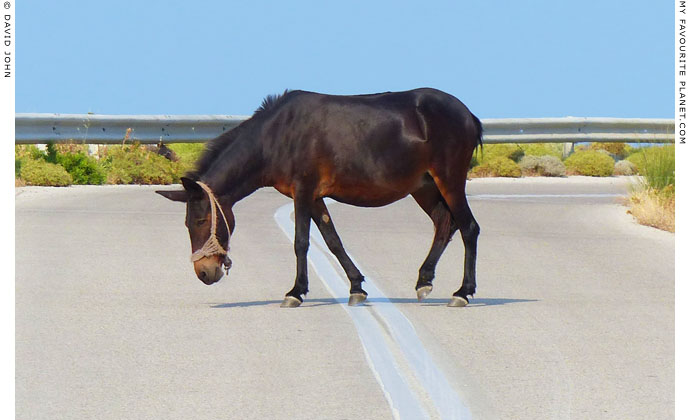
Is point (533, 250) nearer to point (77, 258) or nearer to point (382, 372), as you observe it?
point (77, 258)

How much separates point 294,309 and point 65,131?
18162 mm

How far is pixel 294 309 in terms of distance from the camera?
10133 millimetres

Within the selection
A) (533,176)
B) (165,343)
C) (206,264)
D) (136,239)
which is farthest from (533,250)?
(533,176)

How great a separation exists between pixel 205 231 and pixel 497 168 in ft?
77.0

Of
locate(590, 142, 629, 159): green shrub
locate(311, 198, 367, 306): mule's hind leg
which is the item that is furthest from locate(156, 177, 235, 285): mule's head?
locate(590, 142, 629, 159): green shrub

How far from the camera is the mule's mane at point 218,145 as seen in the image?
410 inches

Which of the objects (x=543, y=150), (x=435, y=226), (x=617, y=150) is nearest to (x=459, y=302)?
(x=435, y=226)

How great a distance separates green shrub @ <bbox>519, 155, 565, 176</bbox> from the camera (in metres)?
34.2

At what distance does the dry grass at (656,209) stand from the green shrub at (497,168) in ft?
39.6

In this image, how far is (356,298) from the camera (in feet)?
34.1

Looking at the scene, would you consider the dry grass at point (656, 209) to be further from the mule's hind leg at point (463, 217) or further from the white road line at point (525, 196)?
the mule's hind leg at point (463, 217)

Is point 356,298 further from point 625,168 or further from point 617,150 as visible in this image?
point 617,150

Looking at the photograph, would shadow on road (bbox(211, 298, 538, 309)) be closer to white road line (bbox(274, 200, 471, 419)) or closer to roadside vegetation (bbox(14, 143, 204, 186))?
white road line (bbox(274, 200, 471, 419))

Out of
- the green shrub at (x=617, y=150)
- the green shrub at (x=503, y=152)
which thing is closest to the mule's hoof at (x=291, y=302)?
the green shrub at (x=503, y=152)
